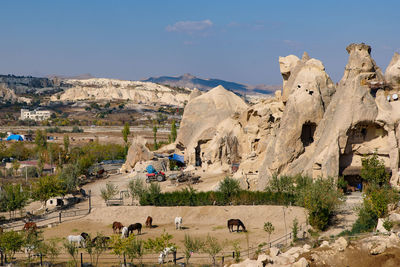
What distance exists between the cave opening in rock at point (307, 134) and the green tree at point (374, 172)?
6170 millimetres

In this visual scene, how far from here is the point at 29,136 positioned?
348 feet

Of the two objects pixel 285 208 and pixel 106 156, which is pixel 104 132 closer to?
pixel 106 156

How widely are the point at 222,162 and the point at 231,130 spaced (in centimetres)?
382

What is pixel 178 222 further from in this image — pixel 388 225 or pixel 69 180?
pixel 69 180

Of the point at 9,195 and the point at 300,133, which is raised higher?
the point at 300,133

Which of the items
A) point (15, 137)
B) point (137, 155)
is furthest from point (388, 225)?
point (15, 137)

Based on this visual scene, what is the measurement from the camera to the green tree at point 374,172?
36062mm

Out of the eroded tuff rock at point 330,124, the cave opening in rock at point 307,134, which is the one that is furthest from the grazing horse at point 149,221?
the cave opening in rock at point 307,134

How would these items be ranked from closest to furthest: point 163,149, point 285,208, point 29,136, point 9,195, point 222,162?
point 285,208 → point 9,195 → point 222,162 → point 163,149 → point 29,136

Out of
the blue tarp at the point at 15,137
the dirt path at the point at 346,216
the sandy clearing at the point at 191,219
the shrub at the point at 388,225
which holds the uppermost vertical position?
the blue tarp at the point at 15,137

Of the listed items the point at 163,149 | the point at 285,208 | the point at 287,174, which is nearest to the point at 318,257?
the point at 285,208

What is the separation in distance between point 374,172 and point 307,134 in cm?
758

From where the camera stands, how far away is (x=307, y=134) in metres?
42.5

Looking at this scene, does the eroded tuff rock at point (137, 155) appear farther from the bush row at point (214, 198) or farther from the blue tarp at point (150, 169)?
the bush row at point (214, 198)
